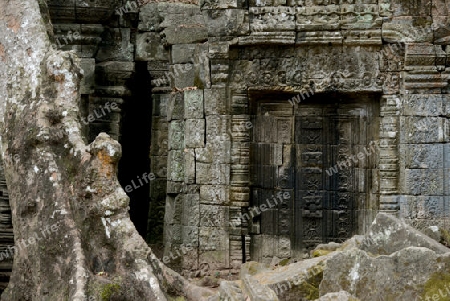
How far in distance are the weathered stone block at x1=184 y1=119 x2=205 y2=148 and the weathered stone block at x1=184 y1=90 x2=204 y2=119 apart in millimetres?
72

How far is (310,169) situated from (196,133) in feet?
5.36

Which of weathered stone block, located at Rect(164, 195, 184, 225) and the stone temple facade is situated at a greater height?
the stone temple facade

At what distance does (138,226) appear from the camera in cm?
1143

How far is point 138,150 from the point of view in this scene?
11.7 metres

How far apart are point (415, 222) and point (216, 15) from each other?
3.79 meters

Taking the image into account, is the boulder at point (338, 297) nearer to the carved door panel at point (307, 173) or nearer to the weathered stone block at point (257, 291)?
the weathered stone block at point (257, 291)

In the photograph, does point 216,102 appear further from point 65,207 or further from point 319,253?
point 65,207

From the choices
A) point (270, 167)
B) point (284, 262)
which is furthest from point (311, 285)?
point (270, 167)

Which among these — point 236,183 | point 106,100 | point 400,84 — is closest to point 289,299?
point 236,183

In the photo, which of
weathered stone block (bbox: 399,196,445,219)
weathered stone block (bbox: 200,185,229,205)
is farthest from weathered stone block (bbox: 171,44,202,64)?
weathered stone block (bbox: 399,196,445,219)

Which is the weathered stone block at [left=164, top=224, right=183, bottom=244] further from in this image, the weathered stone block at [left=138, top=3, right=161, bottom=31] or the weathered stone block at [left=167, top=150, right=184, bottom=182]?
the weathered stone block at [left=138, top=3, right=161, bottom=31]

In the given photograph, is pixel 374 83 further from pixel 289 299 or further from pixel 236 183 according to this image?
pixel 289 299

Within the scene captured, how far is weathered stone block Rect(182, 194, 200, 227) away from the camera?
9.72 m

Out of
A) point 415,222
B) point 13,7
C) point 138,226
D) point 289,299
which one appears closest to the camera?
point 289,299
